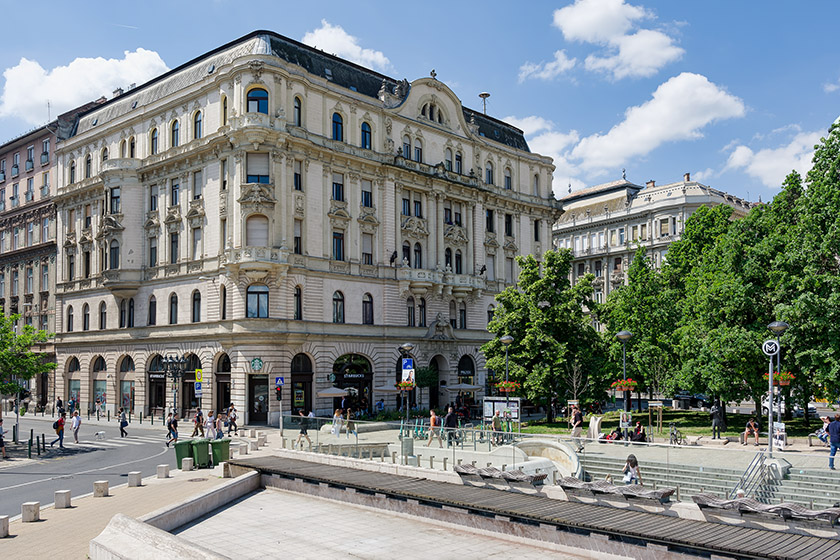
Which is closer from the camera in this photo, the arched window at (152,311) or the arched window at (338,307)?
the arched window at (338,307)

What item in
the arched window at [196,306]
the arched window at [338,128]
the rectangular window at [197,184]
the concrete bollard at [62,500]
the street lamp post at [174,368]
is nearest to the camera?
the concrete bollard at [62,500]

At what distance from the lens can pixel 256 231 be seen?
48.1 m

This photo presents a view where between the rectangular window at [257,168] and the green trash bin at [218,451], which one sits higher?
the rectangular window at [257,168]

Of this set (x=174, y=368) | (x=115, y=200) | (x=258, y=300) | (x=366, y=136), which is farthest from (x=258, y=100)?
(x=174, y=368)

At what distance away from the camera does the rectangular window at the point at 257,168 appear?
48.3 meters

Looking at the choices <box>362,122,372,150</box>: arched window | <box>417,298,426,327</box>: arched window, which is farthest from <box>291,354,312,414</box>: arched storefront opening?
<box>362,122,372,150</box>: arched window

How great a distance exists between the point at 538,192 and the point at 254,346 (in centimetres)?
3450

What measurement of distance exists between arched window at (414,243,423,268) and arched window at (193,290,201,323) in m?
16.5

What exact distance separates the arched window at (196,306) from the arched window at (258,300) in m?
5.45

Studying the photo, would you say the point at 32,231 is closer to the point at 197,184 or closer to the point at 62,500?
the point at 197,184

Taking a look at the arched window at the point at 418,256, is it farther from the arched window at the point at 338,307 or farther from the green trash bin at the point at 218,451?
the green trash bin at the point at 218,451

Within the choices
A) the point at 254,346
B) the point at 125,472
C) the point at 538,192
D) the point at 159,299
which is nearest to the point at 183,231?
the point at 159,299

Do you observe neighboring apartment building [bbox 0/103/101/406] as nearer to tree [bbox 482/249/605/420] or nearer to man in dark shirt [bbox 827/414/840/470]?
tree [bbox 482/249/605/420]

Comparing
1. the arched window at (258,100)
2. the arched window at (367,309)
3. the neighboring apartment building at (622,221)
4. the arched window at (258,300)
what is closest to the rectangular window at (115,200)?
the arched window at (258,100)
